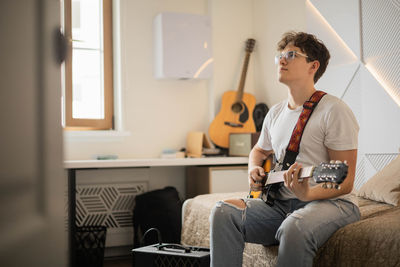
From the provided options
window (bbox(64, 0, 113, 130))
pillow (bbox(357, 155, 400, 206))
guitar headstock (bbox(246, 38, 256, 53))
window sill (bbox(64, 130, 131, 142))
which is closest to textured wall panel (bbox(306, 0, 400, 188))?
pillow (bbox(357, 155, 400, 206))

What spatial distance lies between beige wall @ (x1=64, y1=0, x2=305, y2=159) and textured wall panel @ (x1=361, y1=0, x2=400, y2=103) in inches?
31.2

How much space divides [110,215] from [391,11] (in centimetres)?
252

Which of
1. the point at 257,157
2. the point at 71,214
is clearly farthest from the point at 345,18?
the point at 71,214

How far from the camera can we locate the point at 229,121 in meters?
3.86

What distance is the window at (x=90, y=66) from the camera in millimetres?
3613

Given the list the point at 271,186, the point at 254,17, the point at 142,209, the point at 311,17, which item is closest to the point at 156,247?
the point at 271,186

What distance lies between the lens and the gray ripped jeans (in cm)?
142

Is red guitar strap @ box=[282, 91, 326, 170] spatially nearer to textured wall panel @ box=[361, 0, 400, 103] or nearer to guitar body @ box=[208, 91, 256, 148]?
textured wall panel @ box=[361, 0, 400, 103]

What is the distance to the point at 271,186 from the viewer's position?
5.66 ft

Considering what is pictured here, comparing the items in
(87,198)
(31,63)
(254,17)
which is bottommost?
(87,198)

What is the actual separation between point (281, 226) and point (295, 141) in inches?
14.2

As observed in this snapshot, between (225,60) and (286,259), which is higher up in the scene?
(225,60)

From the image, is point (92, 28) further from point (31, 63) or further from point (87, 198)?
point (31, 63)

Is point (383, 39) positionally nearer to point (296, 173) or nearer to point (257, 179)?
point (257, 179)
